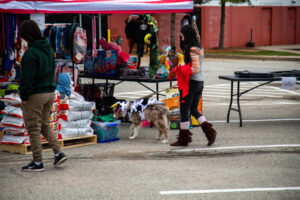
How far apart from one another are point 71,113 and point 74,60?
139 cm

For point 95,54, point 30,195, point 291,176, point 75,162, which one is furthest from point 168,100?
point 30,195

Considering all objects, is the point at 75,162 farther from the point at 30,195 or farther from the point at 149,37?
the point at 149,37

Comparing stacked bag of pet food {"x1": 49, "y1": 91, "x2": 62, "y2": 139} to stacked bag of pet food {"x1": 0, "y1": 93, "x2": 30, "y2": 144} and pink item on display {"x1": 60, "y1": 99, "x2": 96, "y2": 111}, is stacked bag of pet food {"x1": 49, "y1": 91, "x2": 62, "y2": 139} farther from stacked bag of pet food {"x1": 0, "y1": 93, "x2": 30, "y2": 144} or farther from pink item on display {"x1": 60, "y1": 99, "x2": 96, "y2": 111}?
stacked bag of pet food {"x1": 0, "y1": 93, "x2": 30, "y2": 144}

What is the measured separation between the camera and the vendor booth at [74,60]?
27.8 feet

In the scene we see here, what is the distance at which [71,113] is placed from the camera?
873 centimetres

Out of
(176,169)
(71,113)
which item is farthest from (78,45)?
(176,169)

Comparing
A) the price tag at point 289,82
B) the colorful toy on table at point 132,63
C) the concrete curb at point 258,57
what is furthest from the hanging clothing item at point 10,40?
the concrete curb at point 258,57

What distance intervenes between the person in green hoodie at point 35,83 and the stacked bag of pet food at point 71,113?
1.43 meters

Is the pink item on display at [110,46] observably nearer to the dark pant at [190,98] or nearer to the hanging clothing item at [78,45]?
the hanging clothing item at [78,45]

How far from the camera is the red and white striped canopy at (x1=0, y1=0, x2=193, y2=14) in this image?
8.55m

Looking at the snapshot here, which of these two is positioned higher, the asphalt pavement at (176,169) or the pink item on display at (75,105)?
the pink item on display at (75,105)

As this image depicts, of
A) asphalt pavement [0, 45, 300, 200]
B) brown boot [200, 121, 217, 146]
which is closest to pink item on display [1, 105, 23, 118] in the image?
asphalt pavement [0, 45, 300, 200]

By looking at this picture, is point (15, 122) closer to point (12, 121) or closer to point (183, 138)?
point (12, 121)

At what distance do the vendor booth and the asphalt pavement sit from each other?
412 millimetres
